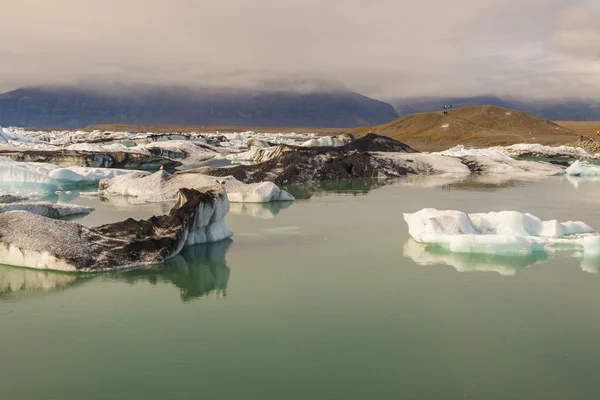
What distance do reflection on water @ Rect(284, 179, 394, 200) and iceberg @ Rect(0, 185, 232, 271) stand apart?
39.4 ft

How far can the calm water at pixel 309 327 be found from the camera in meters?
6.33

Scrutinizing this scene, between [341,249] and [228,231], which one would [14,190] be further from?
[341,249]

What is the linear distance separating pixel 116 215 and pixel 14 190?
33.3 feet

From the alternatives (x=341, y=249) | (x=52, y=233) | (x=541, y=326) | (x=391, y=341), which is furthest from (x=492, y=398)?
(x=52, y=233)

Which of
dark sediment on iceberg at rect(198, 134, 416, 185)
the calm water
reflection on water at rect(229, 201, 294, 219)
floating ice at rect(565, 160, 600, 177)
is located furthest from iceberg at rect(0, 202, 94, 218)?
floating ice at rect(565, 160, 600, 177)

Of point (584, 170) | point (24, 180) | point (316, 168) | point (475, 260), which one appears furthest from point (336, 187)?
point (584, 170)

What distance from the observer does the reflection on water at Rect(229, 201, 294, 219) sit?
1920cm

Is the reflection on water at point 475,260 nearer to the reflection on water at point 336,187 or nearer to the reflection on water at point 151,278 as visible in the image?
the reflection on water at point 151,278

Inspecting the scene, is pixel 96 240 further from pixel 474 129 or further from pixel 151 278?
pixel 474 129

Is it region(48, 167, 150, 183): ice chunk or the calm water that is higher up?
region(48, 167, 150, 183): ice chunk

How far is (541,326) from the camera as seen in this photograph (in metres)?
8.12

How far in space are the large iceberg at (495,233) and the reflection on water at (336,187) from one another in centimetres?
1140

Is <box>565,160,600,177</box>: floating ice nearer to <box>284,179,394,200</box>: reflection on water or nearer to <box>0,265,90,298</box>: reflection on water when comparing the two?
<box>284,179,394,200</box>: reflection on water

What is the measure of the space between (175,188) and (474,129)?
8504cm
